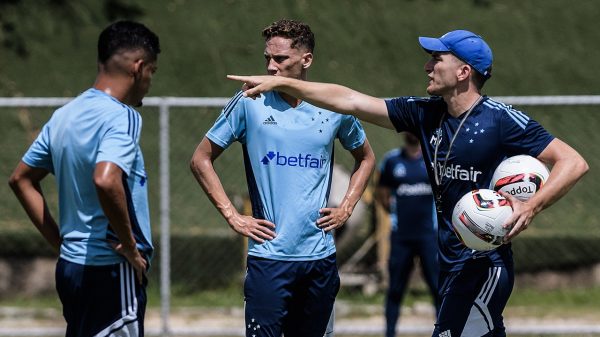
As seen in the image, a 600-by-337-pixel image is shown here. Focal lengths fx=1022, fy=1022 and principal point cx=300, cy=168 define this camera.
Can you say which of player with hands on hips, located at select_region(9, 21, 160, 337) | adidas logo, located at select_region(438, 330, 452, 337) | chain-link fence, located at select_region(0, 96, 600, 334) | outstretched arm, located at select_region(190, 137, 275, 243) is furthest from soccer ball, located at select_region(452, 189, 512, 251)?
chain-link fence, located at select_region(0, 96, 600, 334)

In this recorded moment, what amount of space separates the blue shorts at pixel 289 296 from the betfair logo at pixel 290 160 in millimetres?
545

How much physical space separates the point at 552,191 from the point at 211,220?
8.64 metres

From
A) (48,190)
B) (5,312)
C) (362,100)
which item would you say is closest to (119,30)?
(362,100)

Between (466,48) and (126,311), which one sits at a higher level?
(466,48)

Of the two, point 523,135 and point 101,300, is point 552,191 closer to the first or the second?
point 523,135

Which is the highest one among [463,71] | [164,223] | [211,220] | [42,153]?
[463,71]

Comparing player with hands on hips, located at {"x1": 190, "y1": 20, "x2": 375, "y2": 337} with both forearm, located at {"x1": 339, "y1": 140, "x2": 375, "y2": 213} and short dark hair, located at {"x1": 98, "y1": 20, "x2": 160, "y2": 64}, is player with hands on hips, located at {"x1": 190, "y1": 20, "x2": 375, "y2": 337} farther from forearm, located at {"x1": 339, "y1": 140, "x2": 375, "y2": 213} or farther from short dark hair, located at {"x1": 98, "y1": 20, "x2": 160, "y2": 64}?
short dark hair, located at {"x1": 98, "y1": 20, "x2": 160, "y2": 64}

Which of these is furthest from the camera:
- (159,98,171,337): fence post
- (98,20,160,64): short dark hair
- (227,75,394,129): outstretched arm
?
(159,98,171,337): fence post

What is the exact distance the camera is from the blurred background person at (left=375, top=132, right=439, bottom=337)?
33.2 feet

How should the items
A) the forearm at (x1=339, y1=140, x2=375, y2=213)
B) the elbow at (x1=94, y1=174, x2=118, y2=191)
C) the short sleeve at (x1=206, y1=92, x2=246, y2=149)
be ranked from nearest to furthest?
1. the elbow at (x1=94, y1=174, x2=118, y2=191)
2. the short sleeve at (x1=206, y1=92, x2=246, y2=149)
3. the forearm at (x1=339, y1=140, x2=375, y2=213)

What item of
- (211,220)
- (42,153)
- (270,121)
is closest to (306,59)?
(270,121)

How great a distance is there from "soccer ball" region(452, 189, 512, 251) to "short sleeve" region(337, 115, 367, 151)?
931 millimetres

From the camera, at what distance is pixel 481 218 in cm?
527

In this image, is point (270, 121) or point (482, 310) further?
point (270, 121)
